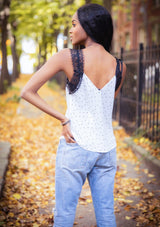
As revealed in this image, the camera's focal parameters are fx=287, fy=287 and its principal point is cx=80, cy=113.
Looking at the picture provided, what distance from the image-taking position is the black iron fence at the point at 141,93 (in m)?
6.19

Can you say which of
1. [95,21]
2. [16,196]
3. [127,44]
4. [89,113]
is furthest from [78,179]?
[127,44]

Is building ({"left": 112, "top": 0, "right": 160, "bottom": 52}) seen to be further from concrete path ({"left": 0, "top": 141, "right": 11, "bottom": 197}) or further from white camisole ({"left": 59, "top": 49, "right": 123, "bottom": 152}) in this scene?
white camisole ({"left": 59, "top": 49, "right": 123, "bottom": 152})

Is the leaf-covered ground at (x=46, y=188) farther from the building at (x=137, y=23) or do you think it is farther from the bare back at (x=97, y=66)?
the building at (x=137, y=23)

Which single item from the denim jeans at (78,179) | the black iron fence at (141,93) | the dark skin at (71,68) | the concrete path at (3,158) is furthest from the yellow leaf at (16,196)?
the black iron fence at (141,93)

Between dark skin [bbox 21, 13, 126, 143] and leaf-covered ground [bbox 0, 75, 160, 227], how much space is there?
212 centimetres

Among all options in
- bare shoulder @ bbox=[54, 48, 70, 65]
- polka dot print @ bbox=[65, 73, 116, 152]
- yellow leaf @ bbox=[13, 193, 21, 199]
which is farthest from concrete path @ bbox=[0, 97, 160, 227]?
bare shoulder @ bbox=[54, 48, 70, 65]

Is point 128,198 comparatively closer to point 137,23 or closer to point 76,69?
point 76,69

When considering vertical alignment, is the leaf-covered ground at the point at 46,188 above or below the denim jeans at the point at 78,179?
below

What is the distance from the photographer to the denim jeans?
1.90 metres

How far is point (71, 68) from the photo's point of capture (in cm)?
184

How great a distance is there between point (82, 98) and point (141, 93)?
555 cm

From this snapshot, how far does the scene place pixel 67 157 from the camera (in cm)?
189

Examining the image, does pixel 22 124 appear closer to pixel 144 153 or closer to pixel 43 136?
pixel 43 136

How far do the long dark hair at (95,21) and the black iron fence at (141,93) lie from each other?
11.9 feet
